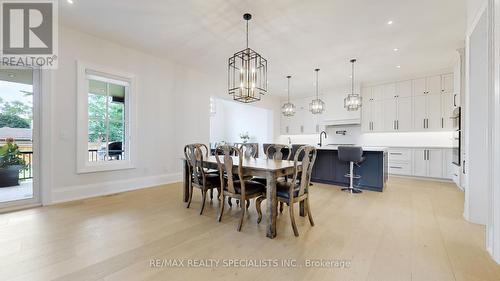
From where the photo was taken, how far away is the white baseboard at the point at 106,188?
11.3ft

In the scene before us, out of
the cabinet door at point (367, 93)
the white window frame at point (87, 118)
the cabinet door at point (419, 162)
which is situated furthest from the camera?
the cabinet door at point (367, 93)

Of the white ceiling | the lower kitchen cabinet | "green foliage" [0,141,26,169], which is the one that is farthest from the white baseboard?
the lower kitchen cabinet

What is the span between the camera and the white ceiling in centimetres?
284

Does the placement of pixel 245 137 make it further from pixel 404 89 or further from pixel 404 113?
pixel 404 89

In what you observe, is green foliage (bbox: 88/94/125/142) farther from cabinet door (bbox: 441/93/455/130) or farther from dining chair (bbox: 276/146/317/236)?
cabinet door (bbox: 441/93/455/130)

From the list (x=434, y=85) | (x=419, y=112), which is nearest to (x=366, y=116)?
(x=419, y=112)

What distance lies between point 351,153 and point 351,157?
0.27 ft

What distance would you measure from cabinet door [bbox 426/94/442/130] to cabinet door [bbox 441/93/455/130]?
8 cm

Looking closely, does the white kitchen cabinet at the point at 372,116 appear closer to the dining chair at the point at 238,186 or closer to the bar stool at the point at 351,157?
the bar stool at the point at 351,157

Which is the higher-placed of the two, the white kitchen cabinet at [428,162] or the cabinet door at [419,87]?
the cabinet door at [419,87]

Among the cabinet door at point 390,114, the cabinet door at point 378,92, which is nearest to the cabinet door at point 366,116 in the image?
the cabinet door at point 378,92

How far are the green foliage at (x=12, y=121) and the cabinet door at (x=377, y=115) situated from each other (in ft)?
26.5

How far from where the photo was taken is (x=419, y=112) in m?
5.82

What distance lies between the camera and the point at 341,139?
24.3 ft
